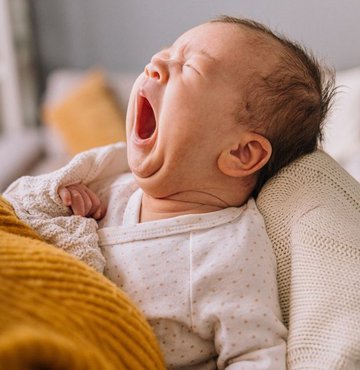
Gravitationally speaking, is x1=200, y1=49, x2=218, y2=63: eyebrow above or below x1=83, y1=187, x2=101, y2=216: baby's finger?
above

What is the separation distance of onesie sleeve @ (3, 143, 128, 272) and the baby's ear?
0.23 metres

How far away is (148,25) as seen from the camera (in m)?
3.31

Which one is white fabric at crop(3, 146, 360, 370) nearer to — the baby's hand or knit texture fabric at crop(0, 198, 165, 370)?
the baby's hand

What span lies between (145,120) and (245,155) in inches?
7.4

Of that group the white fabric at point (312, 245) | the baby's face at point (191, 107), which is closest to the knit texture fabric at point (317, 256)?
the white fabric at point (312, 245)

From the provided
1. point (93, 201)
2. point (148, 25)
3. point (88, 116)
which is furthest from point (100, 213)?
point (148, 25)

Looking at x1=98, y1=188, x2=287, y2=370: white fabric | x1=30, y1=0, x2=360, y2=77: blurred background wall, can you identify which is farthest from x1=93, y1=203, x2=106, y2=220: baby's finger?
x1=30, y1=0, x2=360, y2=77: blurred background wall

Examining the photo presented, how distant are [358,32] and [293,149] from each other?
82.8 inches

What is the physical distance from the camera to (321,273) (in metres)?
0.88

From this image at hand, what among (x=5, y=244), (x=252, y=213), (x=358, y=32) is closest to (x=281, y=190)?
(x=252, y=213)

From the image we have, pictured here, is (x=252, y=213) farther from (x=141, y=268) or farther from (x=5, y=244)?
(x=5, y=244)

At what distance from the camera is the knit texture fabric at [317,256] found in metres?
0.82

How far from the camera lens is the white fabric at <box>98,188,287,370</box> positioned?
0.84 metres

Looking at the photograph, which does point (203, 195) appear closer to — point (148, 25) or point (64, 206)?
point (64, 206)
